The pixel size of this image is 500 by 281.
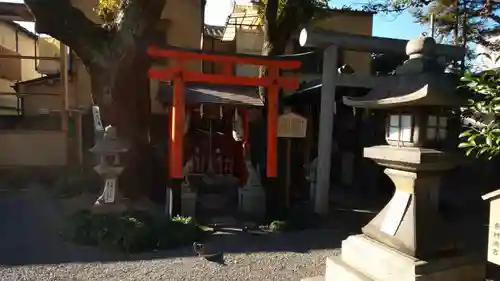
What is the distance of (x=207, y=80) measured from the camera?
6.92m

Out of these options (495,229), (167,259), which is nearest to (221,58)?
(167,259)

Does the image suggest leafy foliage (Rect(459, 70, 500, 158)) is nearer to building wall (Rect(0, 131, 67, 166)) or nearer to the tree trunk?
the tree trunk

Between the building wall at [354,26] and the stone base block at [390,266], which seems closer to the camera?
the stone base block at [390,266]

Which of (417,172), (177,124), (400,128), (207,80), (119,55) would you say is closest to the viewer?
(417,172)

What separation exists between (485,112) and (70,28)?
6.97 m

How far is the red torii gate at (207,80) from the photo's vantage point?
261 inches

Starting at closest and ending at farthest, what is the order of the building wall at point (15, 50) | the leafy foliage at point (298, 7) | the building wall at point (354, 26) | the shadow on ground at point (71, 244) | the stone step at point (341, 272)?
the stone step at point (341, 272), the shadow on ground at point (71, 244), the leafy foliage at point (298, 7), the building wall at point (354, 26), the building wall at point (15, 50)

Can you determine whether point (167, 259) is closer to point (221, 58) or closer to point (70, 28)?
point (221, 58)

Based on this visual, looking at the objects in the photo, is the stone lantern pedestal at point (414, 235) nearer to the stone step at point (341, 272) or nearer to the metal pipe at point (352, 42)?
the stone step at point (341, 272)

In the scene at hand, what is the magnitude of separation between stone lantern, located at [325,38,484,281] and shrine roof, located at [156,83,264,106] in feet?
15.0

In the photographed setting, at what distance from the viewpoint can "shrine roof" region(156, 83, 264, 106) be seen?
26.8 ft

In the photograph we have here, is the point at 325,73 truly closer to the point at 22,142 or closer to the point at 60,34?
the point at 60,34

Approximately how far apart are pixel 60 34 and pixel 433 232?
22.9ft

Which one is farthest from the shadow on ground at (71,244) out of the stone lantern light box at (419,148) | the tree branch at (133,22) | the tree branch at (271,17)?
the tree branch at (271,17)
